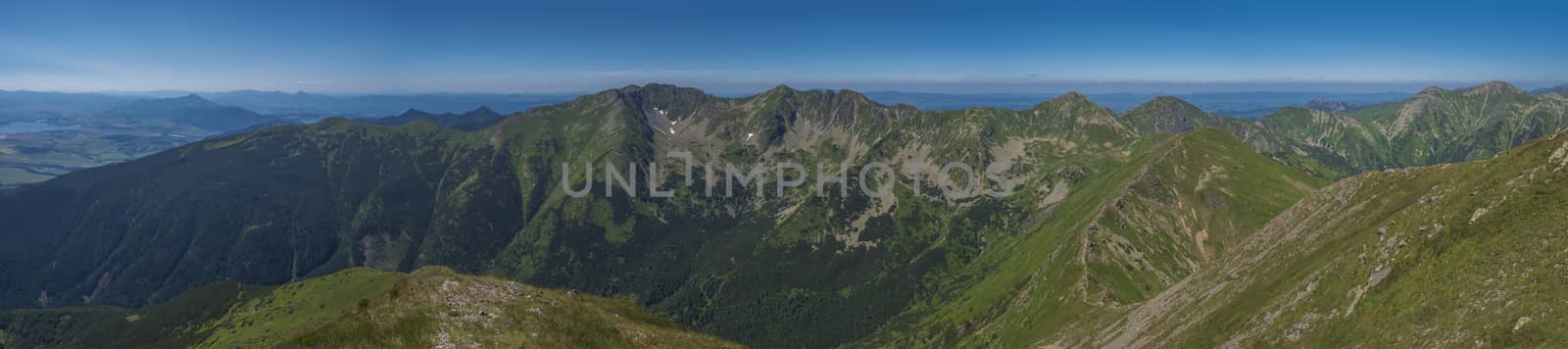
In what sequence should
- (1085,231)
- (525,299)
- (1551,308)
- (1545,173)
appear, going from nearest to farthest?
(1551,308) < (525,299) < (1545,173) < (1085,231)

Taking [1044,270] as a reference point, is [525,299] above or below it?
above

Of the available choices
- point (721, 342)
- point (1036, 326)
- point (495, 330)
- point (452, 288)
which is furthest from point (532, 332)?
point (1036, 326)

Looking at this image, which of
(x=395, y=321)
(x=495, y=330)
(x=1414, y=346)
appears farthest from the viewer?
(x=1414, y=346)

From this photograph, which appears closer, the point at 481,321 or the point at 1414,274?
the point at 481,321

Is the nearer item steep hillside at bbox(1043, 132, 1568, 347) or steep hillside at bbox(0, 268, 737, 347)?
steep hillside at bbox(0, 268, 737, 347)

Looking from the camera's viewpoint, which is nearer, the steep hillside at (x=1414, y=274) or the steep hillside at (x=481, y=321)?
the steep hillside at (x=481, y=321)

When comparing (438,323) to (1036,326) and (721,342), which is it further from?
(1036,326)

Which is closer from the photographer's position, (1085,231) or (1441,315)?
(1441,315)

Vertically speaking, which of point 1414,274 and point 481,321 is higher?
point 481,321
